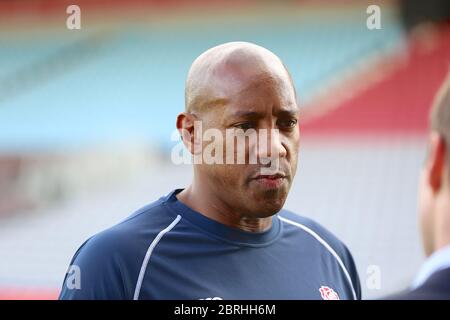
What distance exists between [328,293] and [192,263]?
0.41 metres

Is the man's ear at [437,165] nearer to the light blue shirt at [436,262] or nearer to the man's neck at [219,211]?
the light blue shirt at [436,262]

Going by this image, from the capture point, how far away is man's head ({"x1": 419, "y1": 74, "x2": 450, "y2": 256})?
1.31m

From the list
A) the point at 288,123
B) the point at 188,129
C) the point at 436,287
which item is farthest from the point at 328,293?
the point at 436,287

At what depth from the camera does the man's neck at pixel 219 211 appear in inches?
→ 83.2

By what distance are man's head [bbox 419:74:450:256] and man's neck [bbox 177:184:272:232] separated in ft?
2.64

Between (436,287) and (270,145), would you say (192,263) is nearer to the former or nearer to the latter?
(270,145)

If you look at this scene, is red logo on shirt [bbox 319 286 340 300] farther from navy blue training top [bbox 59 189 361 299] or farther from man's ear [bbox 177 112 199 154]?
man's ear [bbox 177 112 199 154]

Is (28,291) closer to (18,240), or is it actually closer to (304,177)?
(18,240)

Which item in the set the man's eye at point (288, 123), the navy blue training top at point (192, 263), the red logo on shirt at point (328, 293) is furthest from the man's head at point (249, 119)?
the red logo on shirt at point (328, 293)

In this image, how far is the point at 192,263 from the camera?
6.68 ft

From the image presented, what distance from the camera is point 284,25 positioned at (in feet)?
39.9

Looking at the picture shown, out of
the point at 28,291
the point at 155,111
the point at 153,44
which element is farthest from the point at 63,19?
the point at 28,291

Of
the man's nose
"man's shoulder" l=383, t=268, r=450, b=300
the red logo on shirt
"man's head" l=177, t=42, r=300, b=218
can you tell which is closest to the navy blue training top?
the red logo on shirt
